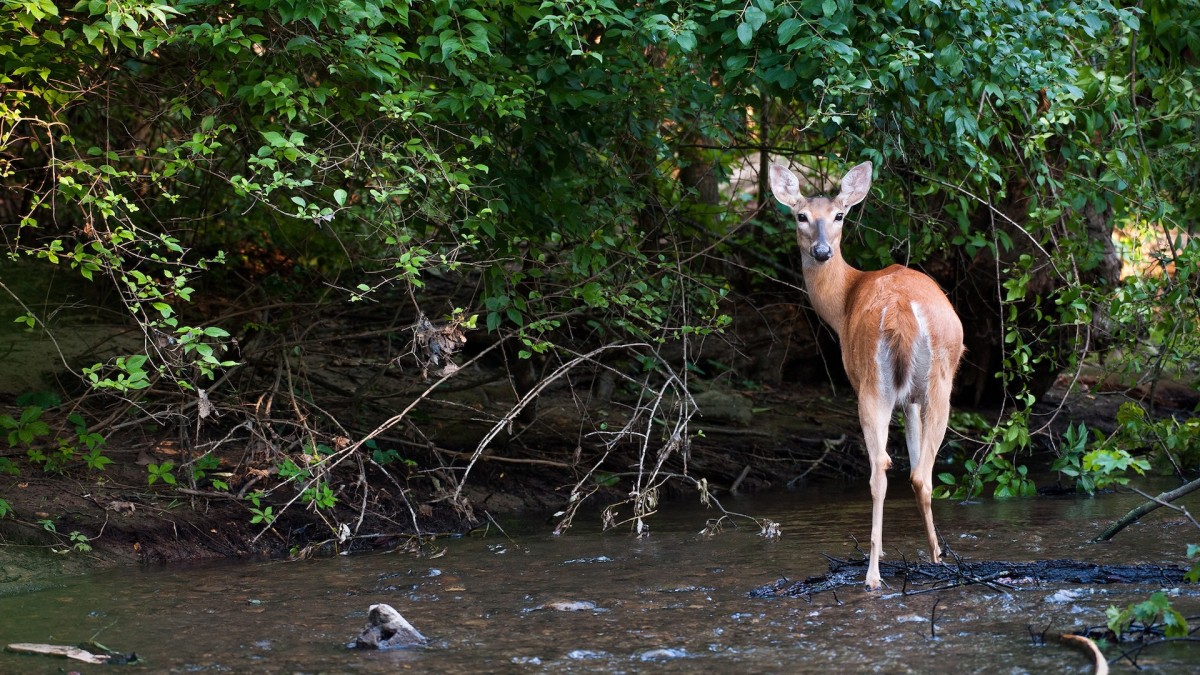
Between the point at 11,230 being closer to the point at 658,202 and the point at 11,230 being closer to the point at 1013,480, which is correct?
the point at 658,202

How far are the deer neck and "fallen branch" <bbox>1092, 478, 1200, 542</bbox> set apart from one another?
1.82 meters

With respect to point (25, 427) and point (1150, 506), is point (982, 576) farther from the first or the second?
point (25, 427)

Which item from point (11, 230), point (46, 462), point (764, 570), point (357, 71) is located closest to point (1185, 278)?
point (764, 570)

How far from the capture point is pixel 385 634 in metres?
4.86

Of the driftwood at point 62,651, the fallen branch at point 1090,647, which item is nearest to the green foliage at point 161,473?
the driftwood at point 62,651

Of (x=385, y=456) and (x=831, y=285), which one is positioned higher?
(x=831, y=285)

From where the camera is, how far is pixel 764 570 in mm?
6277

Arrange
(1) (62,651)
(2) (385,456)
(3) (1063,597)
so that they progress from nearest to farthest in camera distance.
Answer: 1. (1) (62,651)
2. (3) (1063,597)
3. (2) (385,456)

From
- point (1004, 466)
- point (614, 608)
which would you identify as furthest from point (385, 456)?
point (1004, 466)

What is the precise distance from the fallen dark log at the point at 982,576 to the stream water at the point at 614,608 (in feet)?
Answer: 0.34

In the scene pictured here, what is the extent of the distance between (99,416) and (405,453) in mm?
2031

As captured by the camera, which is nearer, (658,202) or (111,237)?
(111,237)

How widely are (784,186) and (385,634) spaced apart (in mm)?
3988

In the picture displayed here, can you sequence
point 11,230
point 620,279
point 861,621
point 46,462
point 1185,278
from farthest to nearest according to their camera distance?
1. point 11,230
2. point 620,279
3. point 46,462
4. point 1185,278
5. point 861,621
